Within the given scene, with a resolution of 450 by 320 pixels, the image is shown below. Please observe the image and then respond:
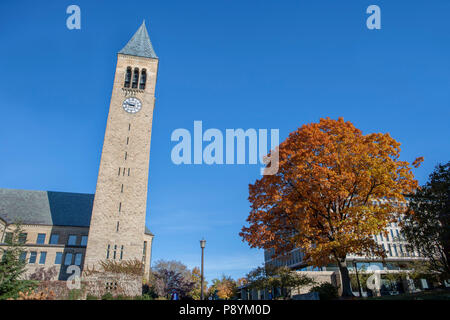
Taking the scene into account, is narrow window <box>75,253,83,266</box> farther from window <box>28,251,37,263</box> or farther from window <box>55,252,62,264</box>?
window <box>28,251,37,263</box>

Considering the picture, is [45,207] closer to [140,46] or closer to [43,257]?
[43,257]

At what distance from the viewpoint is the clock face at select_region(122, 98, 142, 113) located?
4537 cm

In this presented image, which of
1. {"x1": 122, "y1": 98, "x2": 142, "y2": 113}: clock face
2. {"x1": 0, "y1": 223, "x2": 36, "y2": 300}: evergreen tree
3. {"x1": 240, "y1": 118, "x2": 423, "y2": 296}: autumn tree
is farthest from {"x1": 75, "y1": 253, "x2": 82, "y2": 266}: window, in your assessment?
{"x1": 240, "y1": 118, "x2": 423, "y2": 296}: autumn tree

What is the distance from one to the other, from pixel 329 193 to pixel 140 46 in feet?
151

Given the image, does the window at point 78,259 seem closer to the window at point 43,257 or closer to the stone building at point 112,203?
the stone building at point 112,203

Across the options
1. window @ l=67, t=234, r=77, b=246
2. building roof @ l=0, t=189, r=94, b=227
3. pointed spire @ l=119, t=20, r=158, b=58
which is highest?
pointed spire @ l=119, t=20, r=158, b=58

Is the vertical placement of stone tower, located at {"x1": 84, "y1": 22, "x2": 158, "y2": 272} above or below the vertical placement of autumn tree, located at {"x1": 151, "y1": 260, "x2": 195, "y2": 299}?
above

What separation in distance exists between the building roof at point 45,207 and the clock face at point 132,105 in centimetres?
2057

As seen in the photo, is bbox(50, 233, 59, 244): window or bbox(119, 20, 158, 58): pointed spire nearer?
bbox(50, 233, 59, 244): window

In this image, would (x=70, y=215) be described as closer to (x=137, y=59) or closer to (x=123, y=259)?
(x=123, y=259)

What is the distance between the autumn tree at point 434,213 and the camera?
2058 cm

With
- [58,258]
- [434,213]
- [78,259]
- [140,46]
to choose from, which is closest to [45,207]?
[58,258]

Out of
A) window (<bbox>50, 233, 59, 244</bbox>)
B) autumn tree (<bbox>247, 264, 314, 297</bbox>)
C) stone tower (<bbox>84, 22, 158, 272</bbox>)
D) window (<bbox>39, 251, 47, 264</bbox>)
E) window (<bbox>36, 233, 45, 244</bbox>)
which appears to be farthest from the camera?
window (<bbox>50, 233, 59, 244</bbox>)

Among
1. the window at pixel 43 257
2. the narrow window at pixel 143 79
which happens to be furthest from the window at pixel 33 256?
the narrow window at pixel 143 79
